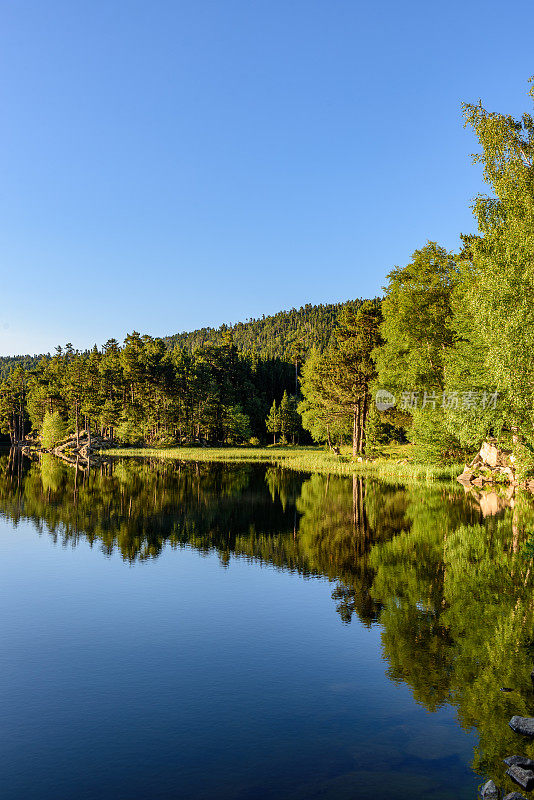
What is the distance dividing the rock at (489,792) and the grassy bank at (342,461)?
43.4 metres

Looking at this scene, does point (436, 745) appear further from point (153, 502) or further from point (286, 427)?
point (286, 427)

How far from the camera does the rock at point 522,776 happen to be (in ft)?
28.4

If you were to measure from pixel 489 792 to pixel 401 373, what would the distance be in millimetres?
47998

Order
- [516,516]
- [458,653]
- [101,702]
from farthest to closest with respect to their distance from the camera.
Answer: [516,516] < [458,653] < [101,702]

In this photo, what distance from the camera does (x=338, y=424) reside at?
7512 cm

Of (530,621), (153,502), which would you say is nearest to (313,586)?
(530,621)

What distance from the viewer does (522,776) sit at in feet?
28.8

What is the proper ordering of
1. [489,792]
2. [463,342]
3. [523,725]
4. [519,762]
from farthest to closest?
[463,342]
[523,725]
[519,762]
[489,792]

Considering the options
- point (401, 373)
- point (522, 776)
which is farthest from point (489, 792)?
point (401, 373)

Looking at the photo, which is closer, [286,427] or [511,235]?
[511,235]

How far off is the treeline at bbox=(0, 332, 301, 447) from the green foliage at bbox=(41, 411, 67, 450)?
174mm

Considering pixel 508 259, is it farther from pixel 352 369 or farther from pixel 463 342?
pixel 352 369

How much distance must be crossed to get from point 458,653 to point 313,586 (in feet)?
24.1

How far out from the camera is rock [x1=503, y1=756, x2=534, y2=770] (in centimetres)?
906
